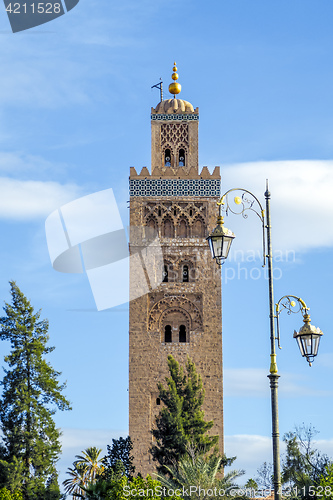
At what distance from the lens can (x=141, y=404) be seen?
103 ft

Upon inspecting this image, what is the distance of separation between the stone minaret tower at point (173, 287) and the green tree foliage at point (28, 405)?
4010mm

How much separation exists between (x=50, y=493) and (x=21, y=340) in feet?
16.6

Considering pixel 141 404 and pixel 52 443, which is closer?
pixel 52 443

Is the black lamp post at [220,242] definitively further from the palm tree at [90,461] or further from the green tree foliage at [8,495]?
the palm tree at [90,461]

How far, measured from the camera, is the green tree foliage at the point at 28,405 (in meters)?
26.9

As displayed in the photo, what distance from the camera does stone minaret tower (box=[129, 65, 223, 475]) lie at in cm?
3148

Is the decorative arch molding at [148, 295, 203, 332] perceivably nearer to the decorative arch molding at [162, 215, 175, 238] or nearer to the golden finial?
the decorative arch molding at [162, 215, 175, 238]

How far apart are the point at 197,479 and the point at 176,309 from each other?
11.3m

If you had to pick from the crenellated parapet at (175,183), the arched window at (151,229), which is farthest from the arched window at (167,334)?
the crenellated parapet at (175,183)

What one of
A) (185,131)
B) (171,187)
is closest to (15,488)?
(171,187)

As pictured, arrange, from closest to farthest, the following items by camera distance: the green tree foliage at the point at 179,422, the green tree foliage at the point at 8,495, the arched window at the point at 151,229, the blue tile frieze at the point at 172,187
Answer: the green tree foliage at the point at 8,495 → the green tree foliage at the point at 179,422 → the arched window at the point at 151,229 → the blue tile frieze at the point at 172,187

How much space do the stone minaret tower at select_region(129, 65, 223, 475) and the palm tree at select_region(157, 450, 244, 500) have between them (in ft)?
22.1

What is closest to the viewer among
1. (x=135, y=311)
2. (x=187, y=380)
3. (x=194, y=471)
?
(x=194, y=471)

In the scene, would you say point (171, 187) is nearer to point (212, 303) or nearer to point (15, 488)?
point (212, 303)
